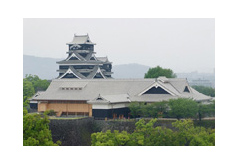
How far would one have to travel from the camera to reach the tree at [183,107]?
36125mm

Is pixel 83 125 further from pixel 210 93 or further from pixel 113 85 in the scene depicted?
pixel 210 93

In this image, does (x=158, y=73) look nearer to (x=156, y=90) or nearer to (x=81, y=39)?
(x=81, y=39)

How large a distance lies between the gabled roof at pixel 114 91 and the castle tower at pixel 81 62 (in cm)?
652

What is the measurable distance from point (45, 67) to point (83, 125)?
445ft

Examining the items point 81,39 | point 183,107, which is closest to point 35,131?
point 183,107

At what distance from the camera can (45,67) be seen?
171 metres

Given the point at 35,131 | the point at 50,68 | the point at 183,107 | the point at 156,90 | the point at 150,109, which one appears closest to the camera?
the point at 35,131

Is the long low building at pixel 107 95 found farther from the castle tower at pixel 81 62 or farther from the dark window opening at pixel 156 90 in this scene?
the castle tower at pixel 81 62

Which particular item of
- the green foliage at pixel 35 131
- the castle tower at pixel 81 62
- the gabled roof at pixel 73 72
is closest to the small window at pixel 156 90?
the green foliage at pixel 35 131

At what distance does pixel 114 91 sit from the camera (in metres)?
40.8

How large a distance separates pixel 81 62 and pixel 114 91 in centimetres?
1087

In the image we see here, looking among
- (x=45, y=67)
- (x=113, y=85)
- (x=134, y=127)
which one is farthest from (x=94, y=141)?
(x=45, y=67)

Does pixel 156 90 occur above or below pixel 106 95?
above

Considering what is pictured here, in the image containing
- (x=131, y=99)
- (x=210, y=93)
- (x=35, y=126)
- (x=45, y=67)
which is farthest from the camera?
(x=45, y=67)
